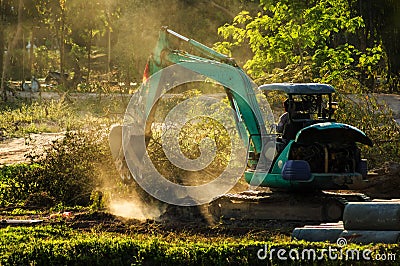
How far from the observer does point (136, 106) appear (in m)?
14.4

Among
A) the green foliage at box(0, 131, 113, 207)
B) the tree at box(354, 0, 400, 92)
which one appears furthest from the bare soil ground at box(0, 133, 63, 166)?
the tree at box(354, 0, 400, 92)

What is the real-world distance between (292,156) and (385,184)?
2.64m

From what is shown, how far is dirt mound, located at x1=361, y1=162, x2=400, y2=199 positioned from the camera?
14.1 m

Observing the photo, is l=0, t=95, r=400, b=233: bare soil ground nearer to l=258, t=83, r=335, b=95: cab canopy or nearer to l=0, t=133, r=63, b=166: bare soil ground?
l=258, t=83, r=335, b=95: cab canopy

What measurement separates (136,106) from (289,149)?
131 inches

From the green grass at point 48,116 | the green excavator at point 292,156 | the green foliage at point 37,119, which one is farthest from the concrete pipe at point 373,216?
the green foliage at point 37,119

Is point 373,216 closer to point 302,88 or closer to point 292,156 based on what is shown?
point 292,156

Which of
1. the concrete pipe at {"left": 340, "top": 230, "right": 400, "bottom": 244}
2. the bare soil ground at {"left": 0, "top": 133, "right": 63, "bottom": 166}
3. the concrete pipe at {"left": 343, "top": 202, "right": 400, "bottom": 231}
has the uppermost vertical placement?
the concrete pipe at {"left": 343, "top": 202, "right": 400, "bottom": 231}

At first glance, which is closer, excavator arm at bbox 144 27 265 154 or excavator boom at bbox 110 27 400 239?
excavator boom at bbox 110 27 400 239

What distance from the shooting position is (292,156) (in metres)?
12.4

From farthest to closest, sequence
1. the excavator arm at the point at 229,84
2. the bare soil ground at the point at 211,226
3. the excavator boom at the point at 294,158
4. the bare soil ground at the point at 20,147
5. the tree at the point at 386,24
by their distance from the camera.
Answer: the bare soil ground at the point at 20,147, the tree at the point at 386,24, the excavator arm at the point at 229,84, the excavator boom at the point at 294,158, the bare soil ground at the point at 211,226

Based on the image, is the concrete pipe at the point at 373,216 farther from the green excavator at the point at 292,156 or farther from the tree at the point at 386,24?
the tree at the point at 386,24

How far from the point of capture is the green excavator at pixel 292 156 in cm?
1223

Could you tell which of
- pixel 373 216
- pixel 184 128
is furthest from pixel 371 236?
pixel 184 128
